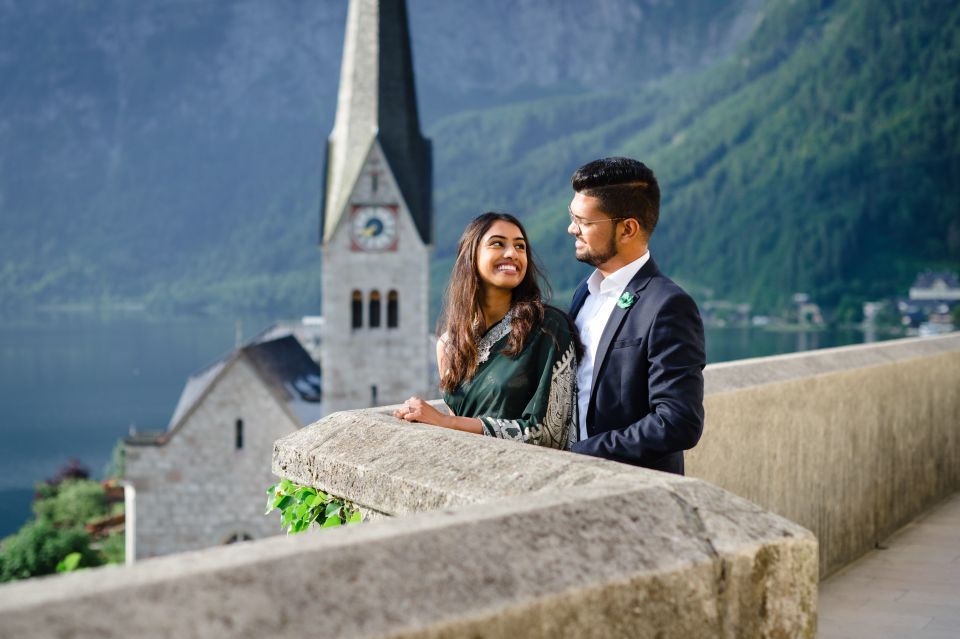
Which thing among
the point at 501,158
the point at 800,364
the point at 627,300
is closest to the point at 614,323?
the point at 627,300

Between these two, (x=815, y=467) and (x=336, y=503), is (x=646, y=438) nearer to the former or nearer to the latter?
(x=336, y=503)

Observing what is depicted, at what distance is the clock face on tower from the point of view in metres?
36.1

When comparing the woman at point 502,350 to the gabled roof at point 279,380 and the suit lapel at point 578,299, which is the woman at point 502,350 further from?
the gabled roof at point 279,380

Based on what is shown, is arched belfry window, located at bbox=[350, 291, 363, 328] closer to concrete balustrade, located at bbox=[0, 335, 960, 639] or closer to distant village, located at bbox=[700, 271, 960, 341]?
concrete balustrade, located at bbox=[0, 335, 960, 639]

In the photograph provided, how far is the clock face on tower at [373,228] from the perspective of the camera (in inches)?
1421

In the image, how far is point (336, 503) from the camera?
255 cm

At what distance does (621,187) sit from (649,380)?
49 centimetres

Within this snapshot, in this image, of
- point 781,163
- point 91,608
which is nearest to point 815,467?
point 91,608

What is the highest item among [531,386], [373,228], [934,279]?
[373,228]

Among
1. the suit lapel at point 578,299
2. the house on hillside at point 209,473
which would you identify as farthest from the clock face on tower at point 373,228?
the suit lapel at point 578,299

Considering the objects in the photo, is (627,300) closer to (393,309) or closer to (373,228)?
(373,228)

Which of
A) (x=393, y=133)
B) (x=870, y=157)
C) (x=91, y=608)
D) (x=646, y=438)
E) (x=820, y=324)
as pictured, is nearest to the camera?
(x=91, y=608)

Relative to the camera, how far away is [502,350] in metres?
2.75

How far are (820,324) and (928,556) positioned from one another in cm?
9349
